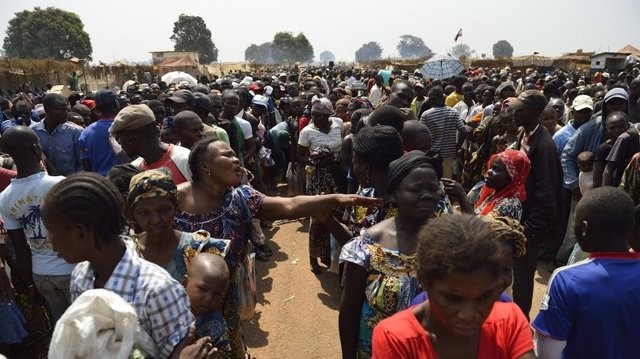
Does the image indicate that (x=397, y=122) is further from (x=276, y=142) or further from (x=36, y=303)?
(x=276, y=142)

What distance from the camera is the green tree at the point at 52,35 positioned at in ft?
210

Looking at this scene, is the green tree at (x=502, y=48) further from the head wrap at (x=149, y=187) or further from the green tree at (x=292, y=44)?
the head wrap at (x=149, y=187)

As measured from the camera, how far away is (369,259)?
205 cm

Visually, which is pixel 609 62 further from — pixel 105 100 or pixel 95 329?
pixel 95 329

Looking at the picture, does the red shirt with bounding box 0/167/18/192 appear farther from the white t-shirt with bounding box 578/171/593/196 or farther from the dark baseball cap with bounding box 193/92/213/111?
the white t-shirt with bounding box 578/171/593/196

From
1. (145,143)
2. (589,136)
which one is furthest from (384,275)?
(589,136)

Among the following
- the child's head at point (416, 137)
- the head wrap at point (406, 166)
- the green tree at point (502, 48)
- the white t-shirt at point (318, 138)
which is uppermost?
the green tree at point (502, 48)

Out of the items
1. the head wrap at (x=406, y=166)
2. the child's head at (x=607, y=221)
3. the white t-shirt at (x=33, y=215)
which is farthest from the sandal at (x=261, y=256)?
the child's head at (x=607, y=221)

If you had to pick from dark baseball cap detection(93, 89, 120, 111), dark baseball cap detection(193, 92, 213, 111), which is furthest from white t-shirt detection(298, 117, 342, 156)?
dark baseball cap detection(93, 89, 120, 111)

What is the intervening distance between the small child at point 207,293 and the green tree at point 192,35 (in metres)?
93.0

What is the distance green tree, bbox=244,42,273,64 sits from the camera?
170375 mm

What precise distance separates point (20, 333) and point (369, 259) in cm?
315

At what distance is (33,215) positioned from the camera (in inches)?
122

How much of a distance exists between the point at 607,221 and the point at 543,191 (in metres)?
1.33
